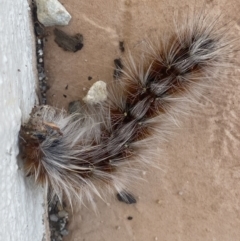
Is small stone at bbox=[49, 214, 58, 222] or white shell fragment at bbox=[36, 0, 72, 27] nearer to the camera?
white shell fragment at bbox=[36, 0, 72, 27]

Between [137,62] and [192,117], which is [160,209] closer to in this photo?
[192,117]

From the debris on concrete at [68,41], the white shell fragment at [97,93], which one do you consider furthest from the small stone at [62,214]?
the debris on concrete at [68,41]

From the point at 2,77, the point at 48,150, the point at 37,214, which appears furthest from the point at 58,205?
the point at 2,77

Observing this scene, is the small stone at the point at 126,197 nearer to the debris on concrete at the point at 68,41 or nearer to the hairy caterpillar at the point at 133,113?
the hairy caterpillar at the point at 133,113

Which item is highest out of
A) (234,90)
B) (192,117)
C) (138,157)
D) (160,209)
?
(234,90)

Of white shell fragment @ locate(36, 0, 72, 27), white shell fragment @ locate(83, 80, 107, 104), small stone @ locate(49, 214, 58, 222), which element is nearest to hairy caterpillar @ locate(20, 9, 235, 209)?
white shell fragment @ locate(83, 80, 107, 104)

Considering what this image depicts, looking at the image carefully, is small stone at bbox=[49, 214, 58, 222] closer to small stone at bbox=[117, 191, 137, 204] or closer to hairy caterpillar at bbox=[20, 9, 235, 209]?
hairy caterpillar at bbox=[20, 9, 235, 209]
